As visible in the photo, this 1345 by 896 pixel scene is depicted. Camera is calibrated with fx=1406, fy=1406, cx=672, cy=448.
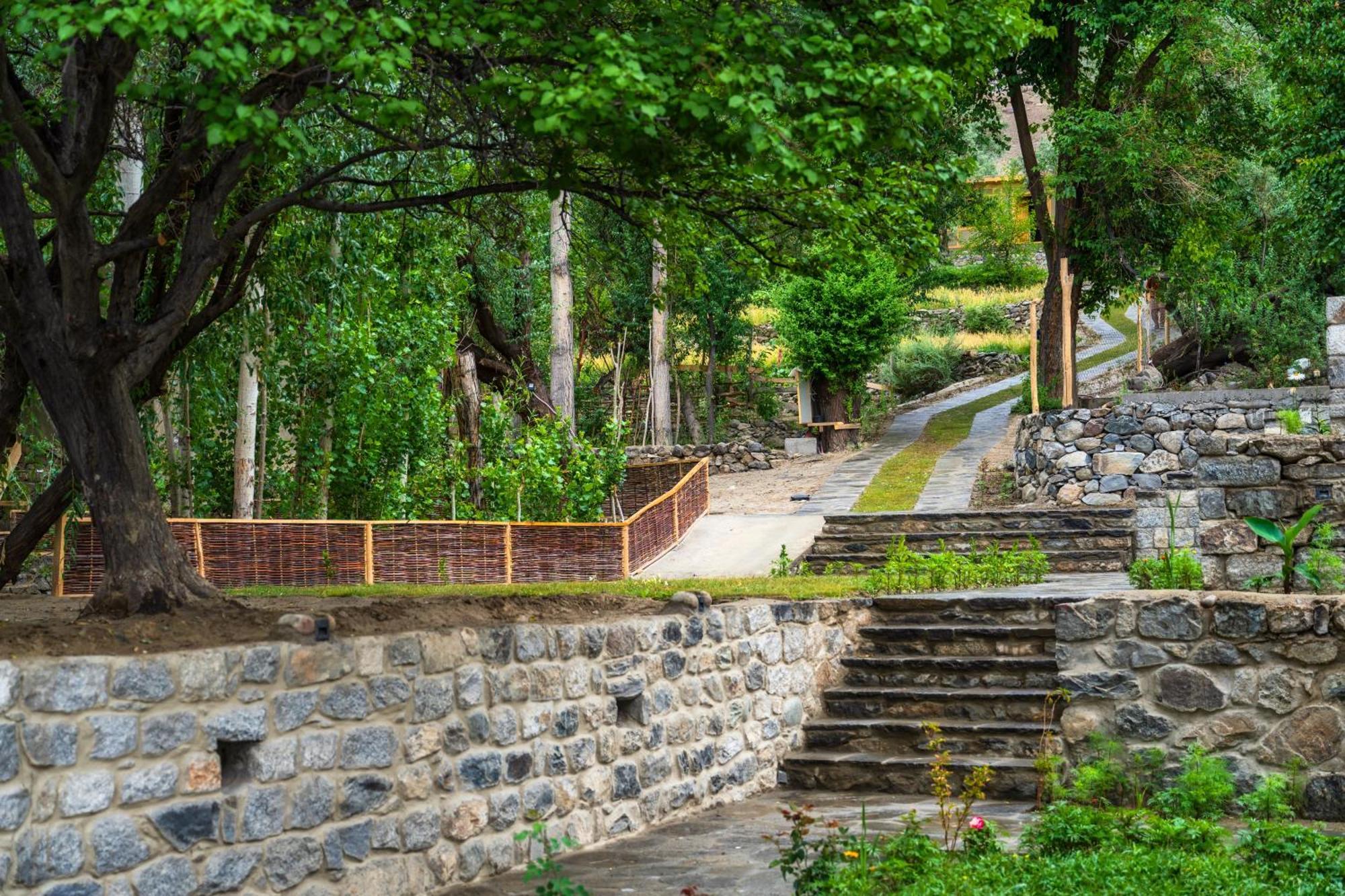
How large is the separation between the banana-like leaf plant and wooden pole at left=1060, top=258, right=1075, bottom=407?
36.6 ft

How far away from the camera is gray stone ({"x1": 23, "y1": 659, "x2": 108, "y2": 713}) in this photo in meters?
4.49

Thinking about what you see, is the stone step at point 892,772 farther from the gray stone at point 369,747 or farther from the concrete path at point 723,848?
the gray stone at point 369,747

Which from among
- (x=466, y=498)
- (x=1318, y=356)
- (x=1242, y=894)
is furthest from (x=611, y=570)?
(x=1318, y=356)

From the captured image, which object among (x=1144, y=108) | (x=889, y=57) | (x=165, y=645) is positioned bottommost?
(x=165, y=645)

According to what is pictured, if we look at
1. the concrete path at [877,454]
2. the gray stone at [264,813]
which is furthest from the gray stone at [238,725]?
the concrete path at [877,454]

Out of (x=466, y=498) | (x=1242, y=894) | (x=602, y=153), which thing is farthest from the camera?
(x=466, y=498)

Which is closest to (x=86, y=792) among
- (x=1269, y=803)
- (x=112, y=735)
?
(x=112, y=735)

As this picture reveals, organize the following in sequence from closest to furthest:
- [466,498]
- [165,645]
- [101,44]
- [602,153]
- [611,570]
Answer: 1. [165,645]
2. [101,44]
3. [602,153]
4. [611,570]
5. [466,498]

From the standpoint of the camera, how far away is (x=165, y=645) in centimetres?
518

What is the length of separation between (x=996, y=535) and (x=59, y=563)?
9.42 metres

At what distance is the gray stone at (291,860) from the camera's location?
5199mm

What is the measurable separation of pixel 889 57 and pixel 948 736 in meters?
4.41

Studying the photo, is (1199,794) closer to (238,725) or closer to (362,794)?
(362,794)

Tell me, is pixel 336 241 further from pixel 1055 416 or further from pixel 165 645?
pixel 1055 416
